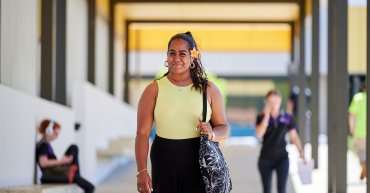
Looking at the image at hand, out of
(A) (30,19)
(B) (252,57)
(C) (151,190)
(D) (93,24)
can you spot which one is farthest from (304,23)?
(B) (252,57)

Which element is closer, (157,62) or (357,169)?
(357,169)

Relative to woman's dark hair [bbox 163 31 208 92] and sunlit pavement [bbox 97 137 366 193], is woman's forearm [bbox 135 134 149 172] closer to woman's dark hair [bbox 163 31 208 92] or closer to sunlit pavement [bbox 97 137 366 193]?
woman's dark hair [bbox 163 31 208 92]

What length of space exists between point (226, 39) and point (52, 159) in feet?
57.3

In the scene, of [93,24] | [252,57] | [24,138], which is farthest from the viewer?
[252,57]

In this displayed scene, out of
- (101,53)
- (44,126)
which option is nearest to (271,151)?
(44,126)

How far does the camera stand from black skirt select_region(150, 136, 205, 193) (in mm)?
4551

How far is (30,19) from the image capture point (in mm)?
10383

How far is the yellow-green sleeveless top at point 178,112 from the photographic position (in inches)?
180

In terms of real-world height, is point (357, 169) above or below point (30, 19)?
below

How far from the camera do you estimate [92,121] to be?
13.8 meters

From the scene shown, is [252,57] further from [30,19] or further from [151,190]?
[151,190]

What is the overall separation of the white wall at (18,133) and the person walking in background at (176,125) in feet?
12.2

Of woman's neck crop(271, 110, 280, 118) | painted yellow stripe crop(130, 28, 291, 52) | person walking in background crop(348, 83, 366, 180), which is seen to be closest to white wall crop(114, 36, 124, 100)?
painted yellow stripe crop(130, 28, 291, 52)

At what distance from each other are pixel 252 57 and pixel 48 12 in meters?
25.9
